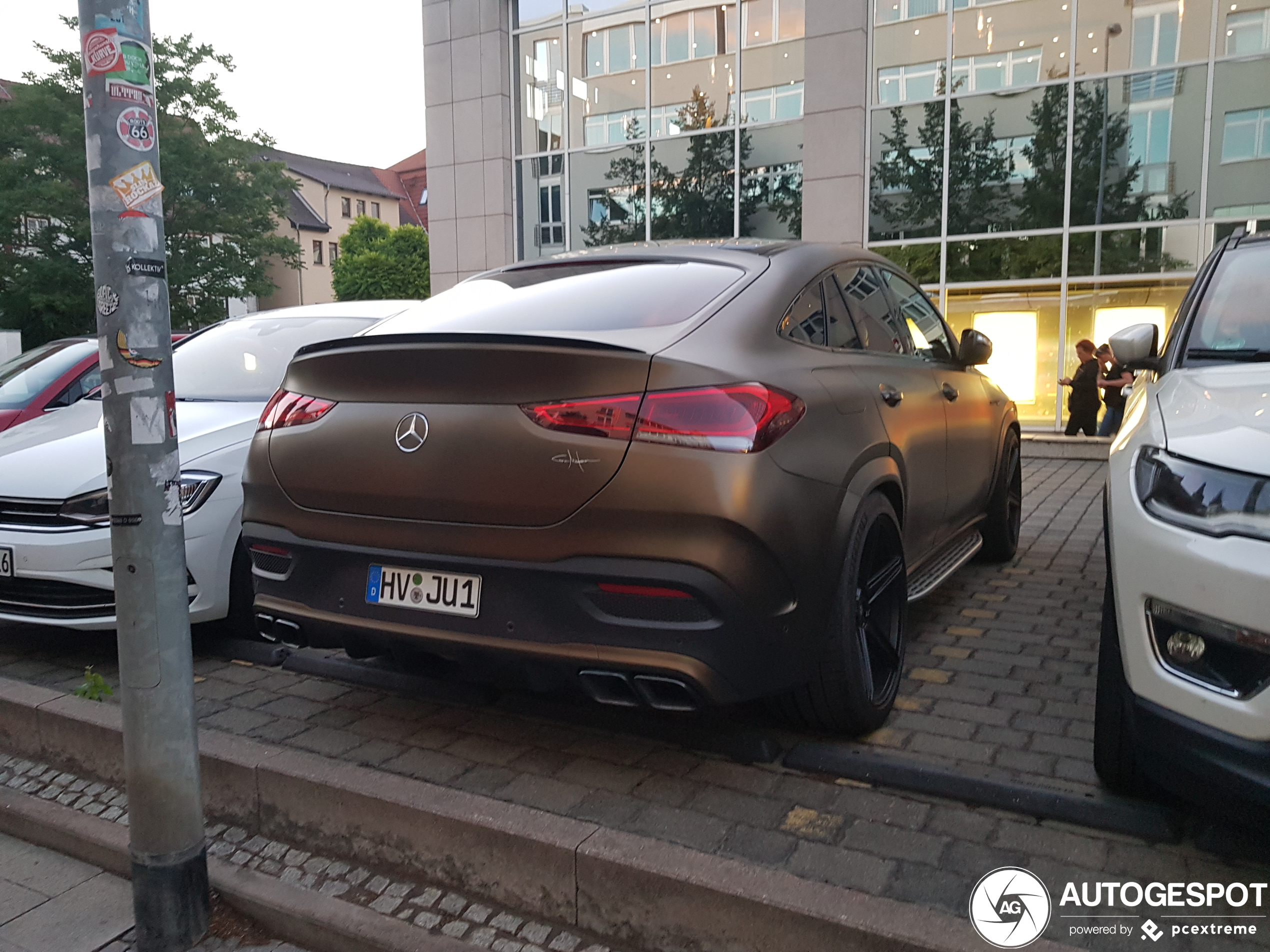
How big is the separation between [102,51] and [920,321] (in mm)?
3382

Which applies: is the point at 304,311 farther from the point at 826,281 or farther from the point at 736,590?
the point at 736,590

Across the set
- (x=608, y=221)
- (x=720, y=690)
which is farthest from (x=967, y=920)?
(x=608, y=221)

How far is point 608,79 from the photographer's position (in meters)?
18.4

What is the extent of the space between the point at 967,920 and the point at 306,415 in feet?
7.55

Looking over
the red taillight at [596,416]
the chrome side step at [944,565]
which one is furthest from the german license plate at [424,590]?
the chrome side step at [944,565]

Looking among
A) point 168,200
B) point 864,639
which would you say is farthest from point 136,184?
point 168,200

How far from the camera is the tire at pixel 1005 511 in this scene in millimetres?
A: 5477

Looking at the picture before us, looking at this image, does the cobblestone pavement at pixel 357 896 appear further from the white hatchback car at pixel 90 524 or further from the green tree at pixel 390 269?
the green tree at pixel 390 269

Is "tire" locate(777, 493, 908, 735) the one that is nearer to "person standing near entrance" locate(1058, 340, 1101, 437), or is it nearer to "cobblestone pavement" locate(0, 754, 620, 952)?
"cobblestone pavement" locate(0, 754, 620, 952)

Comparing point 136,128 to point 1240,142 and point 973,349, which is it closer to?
point 973,349

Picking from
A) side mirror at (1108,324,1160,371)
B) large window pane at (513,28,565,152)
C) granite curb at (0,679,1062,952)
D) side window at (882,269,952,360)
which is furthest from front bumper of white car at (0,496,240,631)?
large window pane at (513,28,565,152)

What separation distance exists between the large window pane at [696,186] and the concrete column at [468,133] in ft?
11.2

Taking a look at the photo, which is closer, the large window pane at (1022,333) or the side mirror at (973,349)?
the side mirror at (973,349)

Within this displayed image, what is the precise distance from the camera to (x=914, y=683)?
3822 mm
